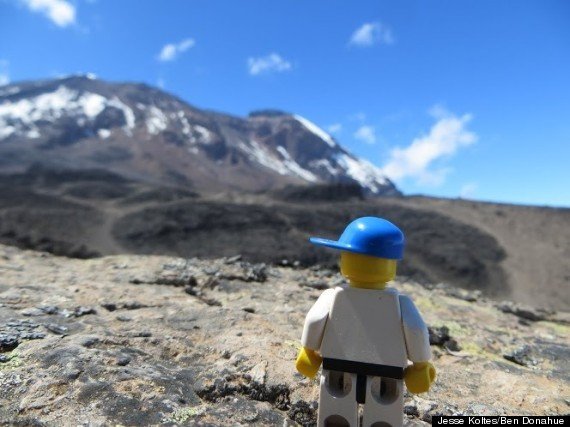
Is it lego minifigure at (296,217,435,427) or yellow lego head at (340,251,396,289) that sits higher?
yellow lego head at (340,251,396,289)

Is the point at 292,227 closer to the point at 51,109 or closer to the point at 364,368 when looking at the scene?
the point at 364,368

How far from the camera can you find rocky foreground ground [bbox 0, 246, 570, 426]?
2.83 m

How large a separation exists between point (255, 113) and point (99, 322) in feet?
547

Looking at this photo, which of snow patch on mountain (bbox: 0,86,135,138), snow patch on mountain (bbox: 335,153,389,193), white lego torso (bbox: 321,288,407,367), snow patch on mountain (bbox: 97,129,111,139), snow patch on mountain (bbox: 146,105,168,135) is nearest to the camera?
white lego torso (bbox: 321,288,407,367)

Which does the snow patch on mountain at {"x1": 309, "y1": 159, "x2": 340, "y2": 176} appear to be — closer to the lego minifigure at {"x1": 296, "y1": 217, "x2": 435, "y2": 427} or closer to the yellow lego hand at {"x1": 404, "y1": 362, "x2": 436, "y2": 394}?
the lego minifigure at {"x1": 296, "y1": 217, "x2": 435, "y2": 427}

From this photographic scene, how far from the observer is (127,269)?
7.00m

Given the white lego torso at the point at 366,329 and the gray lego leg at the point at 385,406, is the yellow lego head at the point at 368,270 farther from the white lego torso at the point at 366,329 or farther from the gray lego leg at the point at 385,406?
the gray lego leg at the point at 385,406

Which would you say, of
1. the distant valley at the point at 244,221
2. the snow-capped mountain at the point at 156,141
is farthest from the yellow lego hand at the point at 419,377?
the snow-capped mountain at the point at 156,141

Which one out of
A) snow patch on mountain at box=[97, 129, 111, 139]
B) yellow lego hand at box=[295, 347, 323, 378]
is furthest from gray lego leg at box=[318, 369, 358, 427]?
snow patch on mountain at box=[97, 129, 111, 139]

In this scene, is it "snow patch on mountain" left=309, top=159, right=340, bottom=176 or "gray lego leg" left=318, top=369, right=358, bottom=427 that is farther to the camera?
"snow patch on mountain" left=309, top=159, right=340, bottom=176

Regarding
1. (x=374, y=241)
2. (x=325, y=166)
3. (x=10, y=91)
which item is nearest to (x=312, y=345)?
(x=374, y=241)

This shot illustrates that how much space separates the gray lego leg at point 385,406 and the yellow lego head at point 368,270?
0.69 m

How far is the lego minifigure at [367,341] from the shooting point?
2906mm

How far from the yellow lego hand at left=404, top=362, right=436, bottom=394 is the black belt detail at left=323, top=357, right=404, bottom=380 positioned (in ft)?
0.20
